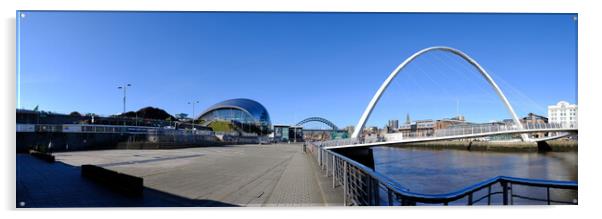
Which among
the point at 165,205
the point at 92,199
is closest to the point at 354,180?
the point at 165,205

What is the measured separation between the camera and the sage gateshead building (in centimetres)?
597

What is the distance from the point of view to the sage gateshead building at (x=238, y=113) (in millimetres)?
5973

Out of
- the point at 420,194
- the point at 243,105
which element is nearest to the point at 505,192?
the point at 420,194

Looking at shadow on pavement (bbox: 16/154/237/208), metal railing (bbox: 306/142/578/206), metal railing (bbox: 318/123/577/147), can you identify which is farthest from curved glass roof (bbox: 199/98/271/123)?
metal railing (bbox: 318/123/577/147)

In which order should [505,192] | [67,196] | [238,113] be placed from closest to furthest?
[505,192] < [67,196] < [238,113]

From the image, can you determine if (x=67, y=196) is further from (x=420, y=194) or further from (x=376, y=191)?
(x=420, y=194)

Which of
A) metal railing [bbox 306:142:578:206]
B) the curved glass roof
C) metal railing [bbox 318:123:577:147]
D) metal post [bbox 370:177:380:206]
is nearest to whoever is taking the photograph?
metal railing [bbox 306:142:578:206]

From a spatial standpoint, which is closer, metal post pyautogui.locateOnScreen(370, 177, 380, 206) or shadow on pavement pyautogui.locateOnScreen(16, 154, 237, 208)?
metal post pyautogui.locateOnScreen(370, 177, 380, 206)

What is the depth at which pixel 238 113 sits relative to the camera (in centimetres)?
784

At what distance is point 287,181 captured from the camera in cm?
613

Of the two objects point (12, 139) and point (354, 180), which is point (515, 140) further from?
point (12, 139)

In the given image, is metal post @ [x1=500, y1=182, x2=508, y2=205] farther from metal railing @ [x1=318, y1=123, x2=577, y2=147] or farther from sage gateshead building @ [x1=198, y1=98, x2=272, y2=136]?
metal railing @ [x1=318, y1=123, x2=577, y2=147]

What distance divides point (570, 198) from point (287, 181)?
13.9 feet

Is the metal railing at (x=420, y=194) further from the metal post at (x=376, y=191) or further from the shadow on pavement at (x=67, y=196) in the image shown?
the shadow on pavement at (x=67, y=196)
